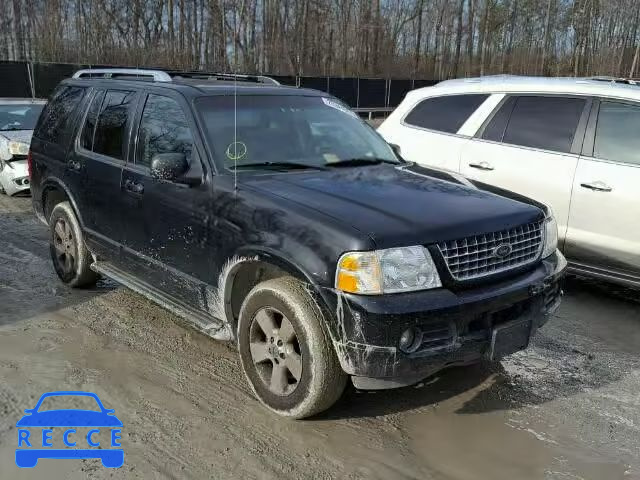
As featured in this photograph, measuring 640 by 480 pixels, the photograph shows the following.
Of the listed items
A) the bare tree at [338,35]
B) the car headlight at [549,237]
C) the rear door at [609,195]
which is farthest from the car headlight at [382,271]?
the bare tree at [338,35]

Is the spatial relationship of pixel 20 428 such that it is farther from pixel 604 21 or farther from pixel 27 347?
pixel 604 21

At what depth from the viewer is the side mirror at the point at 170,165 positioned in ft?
12.7

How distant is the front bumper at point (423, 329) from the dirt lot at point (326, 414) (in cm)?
43

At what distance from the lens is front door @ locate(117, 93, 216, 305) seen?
393cm

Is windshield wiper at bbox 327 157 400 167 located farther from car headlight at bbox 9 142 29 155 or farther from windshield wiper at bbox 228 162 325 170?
car headlight at bbox 9 142 29 155

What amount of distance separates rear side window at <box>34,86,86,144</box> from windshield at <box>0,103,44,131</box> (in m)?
4.97

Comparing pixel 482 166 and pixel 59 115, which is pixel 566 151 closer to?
pixel 482 166

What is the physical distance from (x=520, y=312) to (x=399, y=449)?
987 millimetres

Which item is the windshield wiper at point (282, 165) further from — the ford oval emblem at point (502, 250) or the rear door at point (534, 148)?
the rear door at point (534, 148)

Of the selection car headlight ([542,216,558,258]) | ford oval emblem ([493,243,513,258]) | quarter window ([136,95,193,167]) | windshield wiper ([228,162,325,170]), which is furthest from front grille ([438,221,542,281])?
quarter window ([136,95,193,167])

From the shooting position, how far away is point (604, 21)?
49.5 meters

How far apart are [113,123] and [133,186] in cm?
73

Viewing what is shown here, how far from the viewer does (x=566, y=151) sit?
559 cm

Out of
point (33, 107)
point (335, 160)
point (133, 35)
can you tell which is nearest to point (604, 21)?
point (133, 35)
